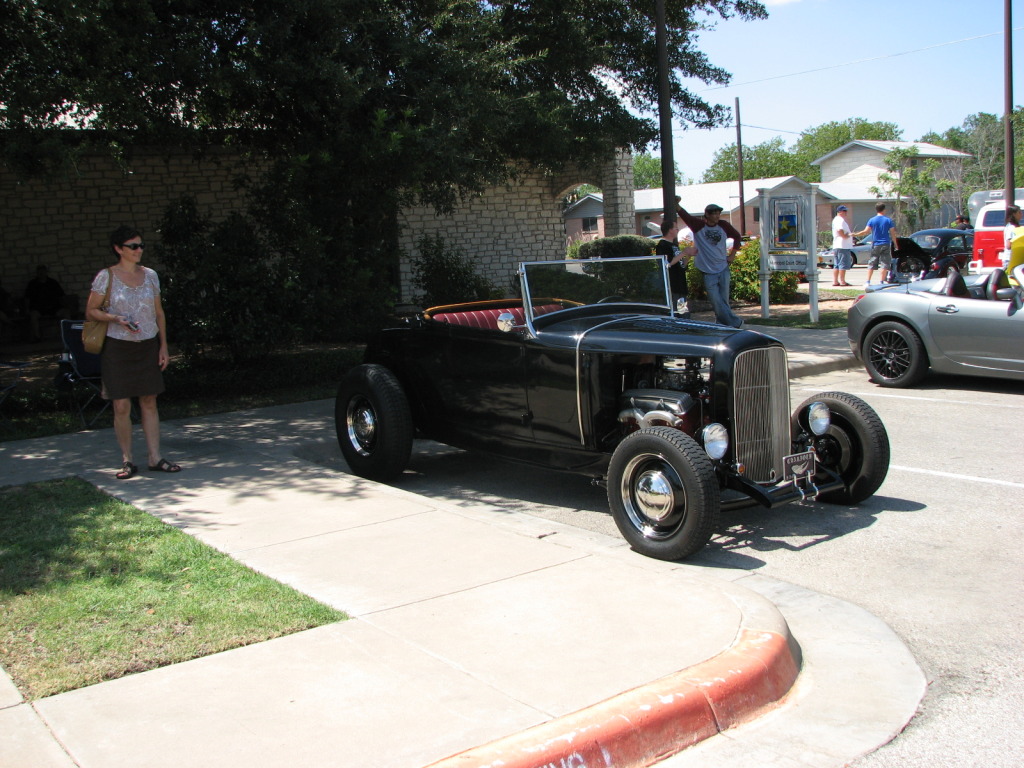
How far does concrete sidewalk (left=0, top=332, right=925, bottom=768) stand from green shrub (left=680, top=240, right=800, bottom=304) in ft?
45.5

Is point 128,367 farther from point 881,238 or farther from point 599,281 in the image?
point 881,238

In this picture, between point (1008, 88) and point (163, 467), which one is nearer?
point (163, 467)

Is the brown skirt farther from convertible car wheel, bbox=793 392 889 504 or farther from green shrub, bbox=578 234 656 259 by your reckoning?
green shrub, bbox=578 234 656 259

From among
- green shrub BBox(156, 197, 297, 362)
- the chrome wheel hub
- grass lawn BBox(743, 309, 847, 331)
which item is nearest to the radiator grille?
the chrome wheel hub

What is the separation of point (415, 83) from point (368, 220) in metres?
1.73

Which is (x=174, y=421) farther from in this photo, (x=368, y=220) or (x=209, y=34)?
(x=209, y=34)

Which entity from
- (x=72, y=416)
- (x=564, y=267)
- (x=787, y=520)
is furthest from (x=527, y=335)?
(x=72, y=416)

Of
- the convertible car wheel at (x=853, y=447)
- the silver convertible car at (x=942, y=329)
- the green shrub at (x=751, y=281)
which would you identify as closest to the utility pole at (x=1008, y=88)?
the green shrub at (x=751, y=281)

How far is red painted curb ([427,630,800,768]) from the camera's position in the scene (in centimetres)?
314

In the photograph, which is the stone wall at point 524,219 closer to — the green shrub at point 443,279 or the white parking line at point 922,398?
the green shrub at point 443,279

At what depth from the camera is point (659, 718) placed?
3408 millimetres

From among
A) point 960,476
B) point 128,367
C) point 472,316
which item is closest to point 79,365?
point 128,367

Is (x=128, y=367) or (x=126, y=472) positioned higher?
(x=128, y=367)

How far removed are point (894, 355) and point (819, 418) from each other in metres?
5.31
